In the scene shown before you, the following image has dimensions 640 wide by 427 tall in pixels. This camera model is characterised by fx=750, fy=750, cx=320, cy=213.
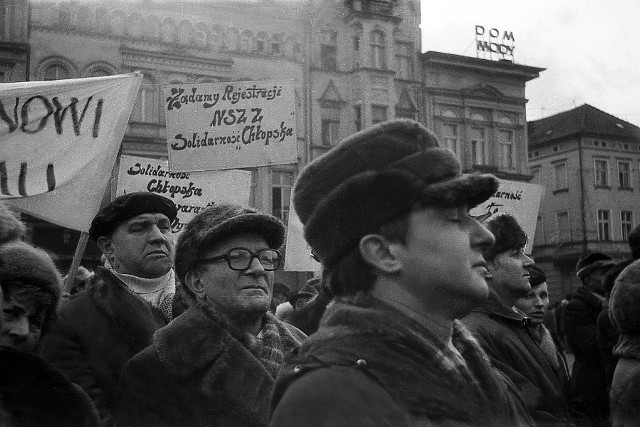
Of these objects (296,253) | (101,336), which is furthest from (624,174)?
(101,336)

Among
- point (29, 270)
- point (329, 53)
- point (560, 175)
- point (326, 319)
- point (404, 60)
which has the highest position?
point (404, 60)

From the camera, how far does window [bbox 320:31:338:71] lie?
12.7m

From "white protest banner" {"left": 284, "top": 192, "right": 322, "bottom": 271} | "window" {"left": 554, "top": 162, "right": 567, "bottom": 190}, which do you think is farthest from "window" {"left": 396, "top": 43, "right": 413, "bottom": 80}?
"white protest banner" {"left": 284, "top": 192, "right": 322, "bottom": 271}

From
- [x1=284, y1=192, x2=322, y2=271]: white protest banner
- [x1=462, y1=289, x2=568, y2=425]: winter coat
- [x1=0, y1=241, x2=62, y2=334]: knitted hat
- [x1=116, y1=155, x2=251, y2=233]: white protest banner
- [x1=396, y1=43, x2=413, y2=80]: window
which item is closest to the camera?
[x1=0, y1=241, x2=62, y2=334]: knitted hat

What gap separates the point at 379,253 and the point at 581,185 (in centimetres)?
2011

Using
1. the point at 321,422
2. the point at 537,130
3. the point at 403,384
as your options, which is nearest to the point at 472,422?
the point at 403,384

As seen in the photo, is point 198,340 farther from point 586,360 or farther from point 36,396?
point 586,360

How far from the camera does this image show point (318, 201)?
1.50m

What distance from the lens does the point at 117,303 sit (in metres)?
2.89

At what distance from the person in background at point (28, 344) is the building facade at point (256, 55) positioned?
606 cm

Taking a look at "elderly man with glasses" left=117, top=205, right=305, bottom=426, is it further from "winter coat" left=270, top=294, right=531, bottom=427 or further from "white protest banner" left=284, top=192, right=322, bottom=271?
"white protest banner" left=284, top=192, right=322, bottom=271

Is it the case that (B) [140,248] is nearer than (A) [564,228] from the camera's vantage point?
Yes

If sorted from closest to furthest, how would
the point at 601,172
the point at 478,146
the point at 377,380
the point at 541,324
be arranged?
the point at 377,380
the point at 541,324
the point at 601,172
the point at 478,146

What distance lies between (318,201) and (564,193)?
22644 mm
